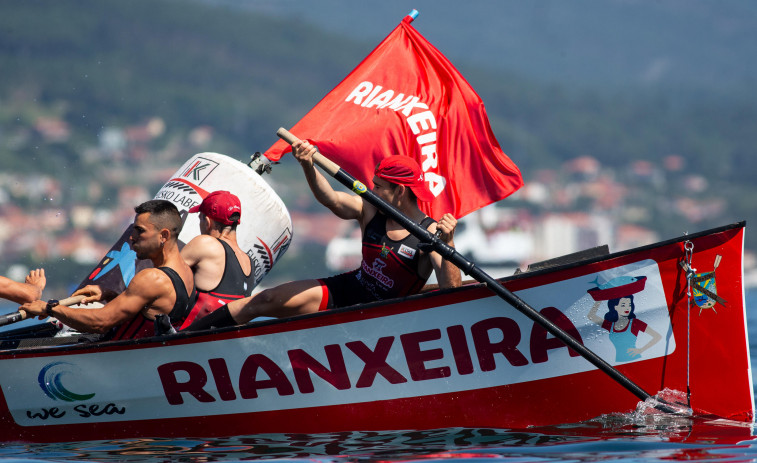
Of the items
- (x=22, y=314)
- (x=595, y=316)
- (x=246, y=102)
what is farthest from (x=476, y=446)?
(x=246, y=102)

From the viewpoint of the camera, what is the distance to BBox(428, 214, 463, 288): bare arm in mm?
6598

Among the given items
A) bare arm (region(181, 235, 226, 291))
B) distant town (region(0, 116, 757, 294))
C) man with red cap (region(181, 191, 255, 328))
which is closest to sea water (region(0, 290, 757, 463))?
man with red cap (region(181, 191, 255, 328))

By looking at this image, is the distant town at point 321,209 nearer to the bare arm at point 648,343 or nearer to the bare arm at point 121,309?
the bare arm at point 121,309

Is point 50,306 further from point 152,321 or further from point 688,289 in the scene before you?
point 688,289

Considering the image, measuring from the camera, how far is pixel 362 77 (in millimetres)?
9320

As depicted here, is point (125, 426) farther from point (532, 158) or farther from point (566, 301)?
point (532, 158)

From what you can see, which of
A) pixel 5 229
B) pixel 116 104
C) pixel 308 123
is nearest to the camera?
pixel 308 123

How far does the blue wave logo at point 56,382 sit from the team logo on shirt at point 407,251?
249cm

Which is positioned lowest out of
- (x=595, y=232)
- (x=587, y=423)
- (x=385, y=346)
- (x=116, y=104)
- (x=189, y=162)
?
(x=587, y=423)

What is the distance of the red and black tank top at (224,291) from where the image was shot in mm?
7195

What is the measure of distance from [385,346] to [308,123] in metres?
2.77

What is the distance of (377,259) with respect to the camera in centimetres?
703

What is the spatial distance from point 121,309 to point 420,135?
3.46 metres

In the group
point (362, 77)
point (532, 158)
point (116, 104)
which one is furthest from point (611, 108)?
point (362, 77)
